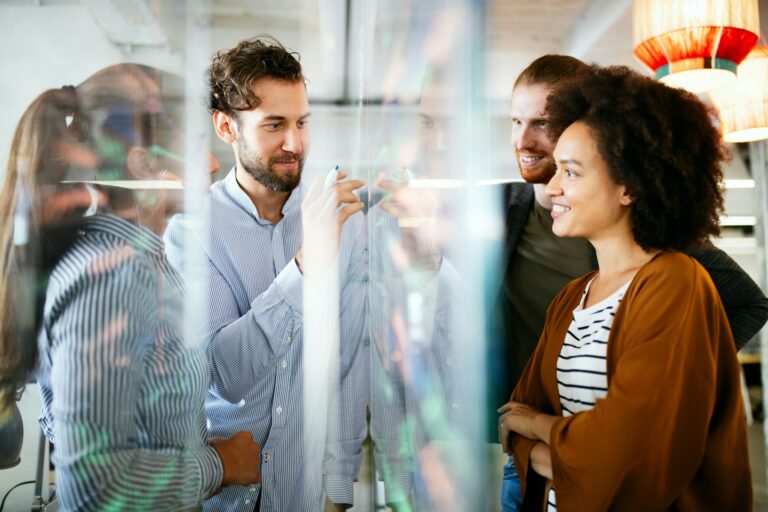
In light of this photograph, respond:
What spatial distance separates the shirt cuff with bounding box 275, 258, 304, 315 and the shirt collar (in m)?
0.10

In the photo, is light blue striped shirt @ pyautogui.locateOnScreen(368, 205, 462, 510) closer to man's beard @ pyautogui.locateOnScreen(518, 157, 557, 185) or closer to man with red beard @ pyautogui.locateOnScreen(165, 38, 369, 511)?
man with red beard @ pyautogui.locateOnScreen(165, 38, 369, 511)

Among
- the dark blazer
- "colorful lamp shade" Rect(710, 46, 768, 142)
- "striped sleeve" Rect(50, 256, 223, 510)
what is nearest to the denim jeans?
the dark blazer

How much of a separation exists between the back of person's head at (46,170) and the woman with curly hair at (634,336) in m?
0.68

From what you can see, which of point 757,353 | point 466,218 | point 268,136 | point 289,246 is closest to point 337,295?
point 289,246

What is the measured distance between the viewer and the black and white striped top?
2.44 feet

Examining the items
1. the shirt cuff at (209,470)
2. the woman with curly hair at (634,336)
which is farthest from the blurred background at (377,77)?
the shirt cuff at (209,470)

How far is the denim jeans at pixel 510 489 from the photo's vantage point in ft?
2.80

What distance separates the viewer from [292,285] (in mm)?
1094

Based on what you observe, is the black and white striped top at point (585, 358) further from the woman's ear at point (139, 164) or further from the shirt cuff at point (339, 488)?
the woman's ear at point (139, 164)

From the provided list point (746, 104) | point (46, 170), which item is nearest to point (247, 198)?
point (46, 170)

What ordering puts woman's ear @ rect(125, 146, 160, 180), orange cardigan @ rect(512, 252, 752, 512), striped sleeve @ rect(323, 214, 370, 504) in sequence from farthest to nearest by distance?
striped sleeve @ rect(323, 214, 370, 504), woman's ear @ rect(125, 146, 160, 180), orange cardigan @ rect(512, 252, 752, 512)

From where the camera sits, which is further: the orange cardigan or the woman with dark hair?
the woman with dark hair

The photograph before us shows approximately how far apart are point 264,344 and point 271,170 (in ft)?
1.07

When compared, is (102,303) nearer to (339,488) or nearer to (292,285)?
(292,285)
